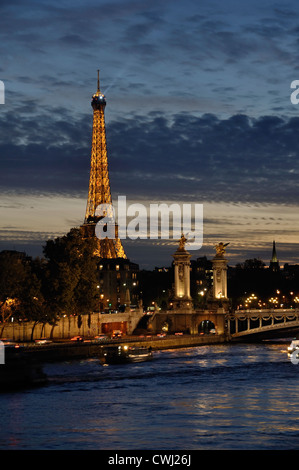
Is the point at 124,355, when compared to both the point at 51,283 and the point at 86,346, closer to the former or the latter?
the point at 86,346

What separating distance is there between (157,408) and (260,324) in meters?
54.9

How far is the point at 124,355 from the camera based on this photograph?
65.1 m

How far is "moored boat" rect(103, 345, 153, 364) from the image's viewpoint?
63.9 meters

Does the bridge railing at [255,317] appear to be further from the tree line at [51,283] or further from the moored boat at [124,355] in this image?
the moored boat at [124,355]

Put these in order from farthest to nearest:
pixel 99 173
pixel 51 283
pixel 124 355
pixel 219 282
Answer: pixel 99 173 → pixel 219 282 → pixel 51 283 → pixel 124 355

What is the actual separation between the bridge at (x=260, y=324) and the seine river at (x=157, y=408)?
28.4 meters

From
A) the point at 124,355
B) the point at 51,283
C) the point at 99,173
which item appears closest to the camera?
the point at 124,355

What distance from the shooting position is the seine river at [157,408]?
3391 centimetres

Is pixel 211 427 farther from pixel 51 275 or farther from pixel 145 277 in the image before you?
pixel 145 277

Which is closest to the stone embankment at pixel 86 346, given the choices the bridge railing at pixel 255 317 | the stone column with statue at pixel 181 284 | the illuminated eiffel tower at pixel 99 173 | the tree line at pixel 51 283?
the tree line at pixel 51 283

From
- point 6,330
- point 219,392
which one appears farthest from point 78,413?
point 6,330

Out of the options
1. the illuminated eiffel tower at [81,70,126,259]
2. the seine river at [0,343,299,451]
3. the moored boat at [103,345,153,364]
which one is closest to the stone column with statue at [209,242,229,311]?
the moored boat at [103,345,153,364]

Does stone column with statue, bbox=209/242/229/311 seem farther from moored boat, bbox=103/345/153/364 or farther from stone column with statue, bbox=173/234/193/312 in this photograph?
moored boat, bbox=103/345/153/364

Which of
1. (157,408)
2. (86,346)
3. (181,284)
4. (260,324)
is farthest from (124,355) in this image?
(260,324)
